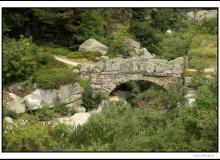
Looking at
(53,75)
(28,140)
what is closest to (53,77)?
(53,75)

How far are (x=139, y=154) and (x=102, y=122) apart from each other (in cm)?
416

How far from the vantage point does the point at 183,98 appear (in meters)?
21.6

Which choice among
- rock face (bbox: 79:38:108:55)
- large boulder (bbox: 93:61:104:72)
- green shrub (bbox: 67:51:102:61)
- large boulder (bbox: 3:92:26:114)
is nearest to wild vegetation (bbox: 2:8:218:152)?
green shrub (bbox: 67:51:102:61)

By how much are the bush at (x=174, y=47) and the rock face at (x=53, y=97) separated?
531 cm

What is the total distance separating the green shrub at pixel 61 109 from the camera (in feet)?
71.5

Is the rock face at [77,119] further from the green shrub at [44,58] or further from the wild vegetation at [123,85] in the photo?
the green shrub at [44,58]

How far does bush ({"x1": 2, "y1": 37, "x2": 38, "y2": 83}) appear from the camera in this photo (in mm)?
19938

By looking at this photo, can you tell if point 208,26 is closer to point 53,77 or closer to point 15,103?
point 53,77

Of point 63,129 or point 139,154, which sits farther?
point 63,129

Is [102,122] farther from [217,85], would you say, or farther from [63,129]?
[217,85]

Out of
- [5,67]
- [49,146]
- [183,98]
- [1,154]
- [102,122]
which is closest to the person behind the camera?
[1,154]

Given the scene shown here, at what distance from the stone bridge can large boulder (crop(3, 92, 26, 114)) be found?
326cm

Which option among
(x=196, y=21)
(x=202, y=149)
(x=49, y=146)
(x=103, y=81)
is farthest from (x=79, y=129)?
(x=196, y=21)

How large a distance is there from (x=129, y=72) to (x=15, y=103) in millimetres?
4890
